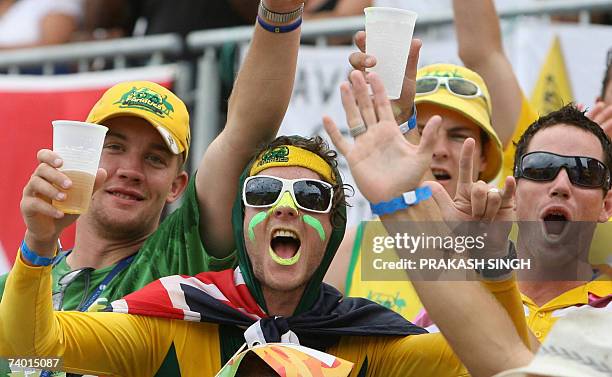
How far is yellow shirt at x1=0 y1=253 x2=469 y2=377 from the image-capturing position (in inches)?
144

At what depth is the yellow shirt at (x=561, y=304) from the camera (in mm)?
4102

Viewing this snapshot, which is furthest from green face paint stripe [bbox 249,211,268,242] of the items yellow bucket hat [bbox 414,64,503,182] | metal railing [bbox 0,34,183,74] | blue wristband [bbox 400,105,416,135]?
metal railing [bbox 0,34,183,74]

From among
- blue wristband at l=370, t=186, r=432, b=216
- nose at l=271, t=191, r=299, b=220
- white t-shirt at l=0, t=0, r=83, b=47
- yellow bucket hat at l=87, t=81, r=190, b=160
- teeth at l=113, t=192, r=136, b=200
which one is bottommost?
blue wristband at l=370, t=186, r=432, b=216

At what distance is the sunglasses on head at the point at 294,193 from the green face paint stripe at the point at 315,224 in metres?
0.03

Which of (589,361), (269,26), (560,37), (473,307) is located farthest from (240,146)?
(560,37)

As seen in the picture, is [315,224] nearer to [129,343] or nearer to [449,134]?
[129,343]

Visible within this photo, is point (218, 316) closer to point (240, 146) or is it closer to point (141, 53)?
point (240, 146)

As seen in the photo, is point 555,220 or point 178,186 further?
point 178,186

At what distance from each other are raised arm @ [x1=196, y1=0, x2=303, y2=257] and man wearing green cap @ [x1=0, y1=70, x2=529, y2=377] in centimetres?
11

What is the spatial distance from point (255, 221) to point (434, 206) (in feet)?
2.71

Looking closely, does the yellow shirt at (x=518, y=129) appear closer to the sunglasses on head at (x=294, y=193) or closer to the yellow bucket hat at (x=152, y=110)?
the yellow bucket hat at (x=152, y=110)

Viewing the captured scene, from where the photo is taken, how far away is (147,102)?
187 inches

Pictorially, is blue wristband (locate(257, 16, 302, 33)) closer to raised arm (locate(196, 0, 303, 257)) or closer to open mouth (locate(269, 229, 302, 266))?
raised arm (locate(196, 0, 303, 257))

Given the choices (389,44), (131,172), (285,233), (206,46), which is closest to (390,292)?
(285,233)
